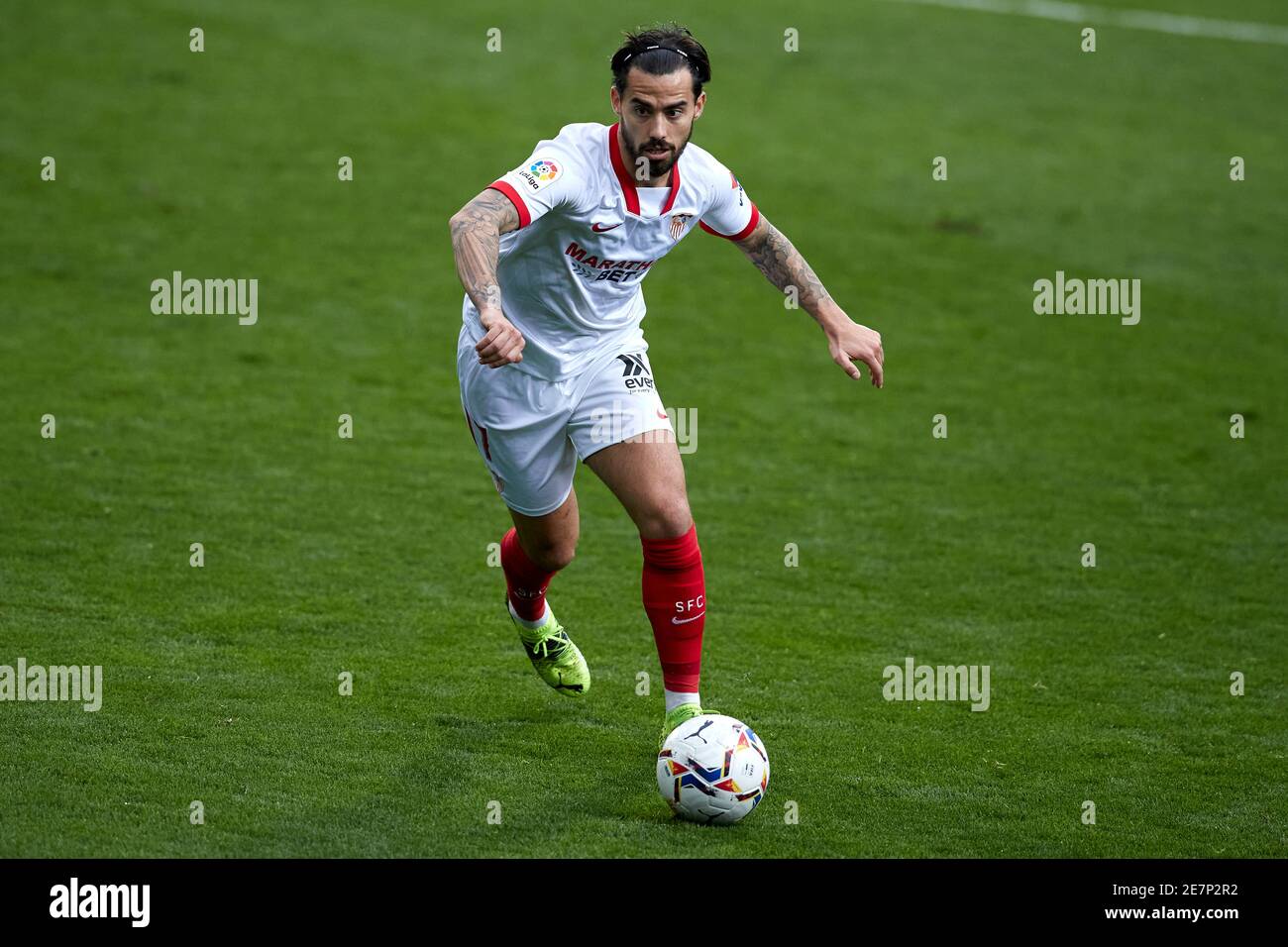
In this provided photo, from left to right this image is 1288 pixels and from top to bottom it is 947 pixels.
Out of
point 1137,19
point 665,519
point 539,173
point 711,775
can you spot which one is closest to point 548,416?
point 665,519

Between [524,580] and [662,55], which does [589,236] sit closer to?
[662,55]

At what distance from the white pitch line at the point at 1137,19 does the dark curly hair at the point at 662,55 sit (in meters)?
17.3

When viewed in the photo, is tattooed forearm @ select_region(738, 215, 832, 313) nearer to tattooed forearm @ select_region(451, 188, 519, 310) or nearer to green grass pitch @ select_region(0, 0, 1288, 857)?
tattooed forearm @ select_region(451, 188, 519, 310)

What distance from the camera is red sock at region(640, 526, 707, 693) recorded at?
5.80 meters

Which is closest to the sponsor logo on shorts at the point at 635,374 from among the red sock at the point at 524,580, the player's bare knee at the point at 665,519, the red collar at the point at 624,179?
the player's bare knee at the point at 665,519

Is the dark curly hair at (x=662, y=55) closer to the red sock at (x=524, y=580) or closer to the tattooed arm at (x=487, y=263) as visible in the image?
the tattooed arm at (x=487, y=263)

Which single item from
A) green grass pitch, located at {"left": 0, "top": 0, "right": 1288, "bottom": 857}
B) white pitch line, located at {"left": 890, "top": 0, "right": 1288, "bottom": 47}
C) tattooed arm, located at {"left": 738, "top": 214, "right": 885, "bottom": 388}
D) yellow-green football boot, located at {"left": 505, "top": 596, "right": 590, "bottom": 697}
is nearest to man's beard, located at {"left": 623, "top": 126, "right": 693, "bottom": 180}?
tattooed arm, located at {"left": 738, "top": 214, "right": 885, "bottom": 388}

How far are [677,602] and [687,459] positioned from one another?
4.68 metres

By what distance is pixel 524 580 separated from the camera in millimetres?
6648

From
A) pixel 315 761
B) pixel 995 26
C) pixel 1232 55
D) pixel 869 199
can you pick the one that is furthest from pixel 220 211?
pixel 1232 55

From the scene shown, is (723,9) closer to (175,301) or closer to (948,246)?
(948,246)

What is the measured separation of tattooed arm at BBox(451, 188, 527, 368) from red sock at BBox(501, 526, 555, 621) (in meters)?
1.62

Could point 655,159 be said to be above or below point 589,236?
above

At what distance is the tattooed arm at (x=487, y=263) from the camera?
16.0 ft
